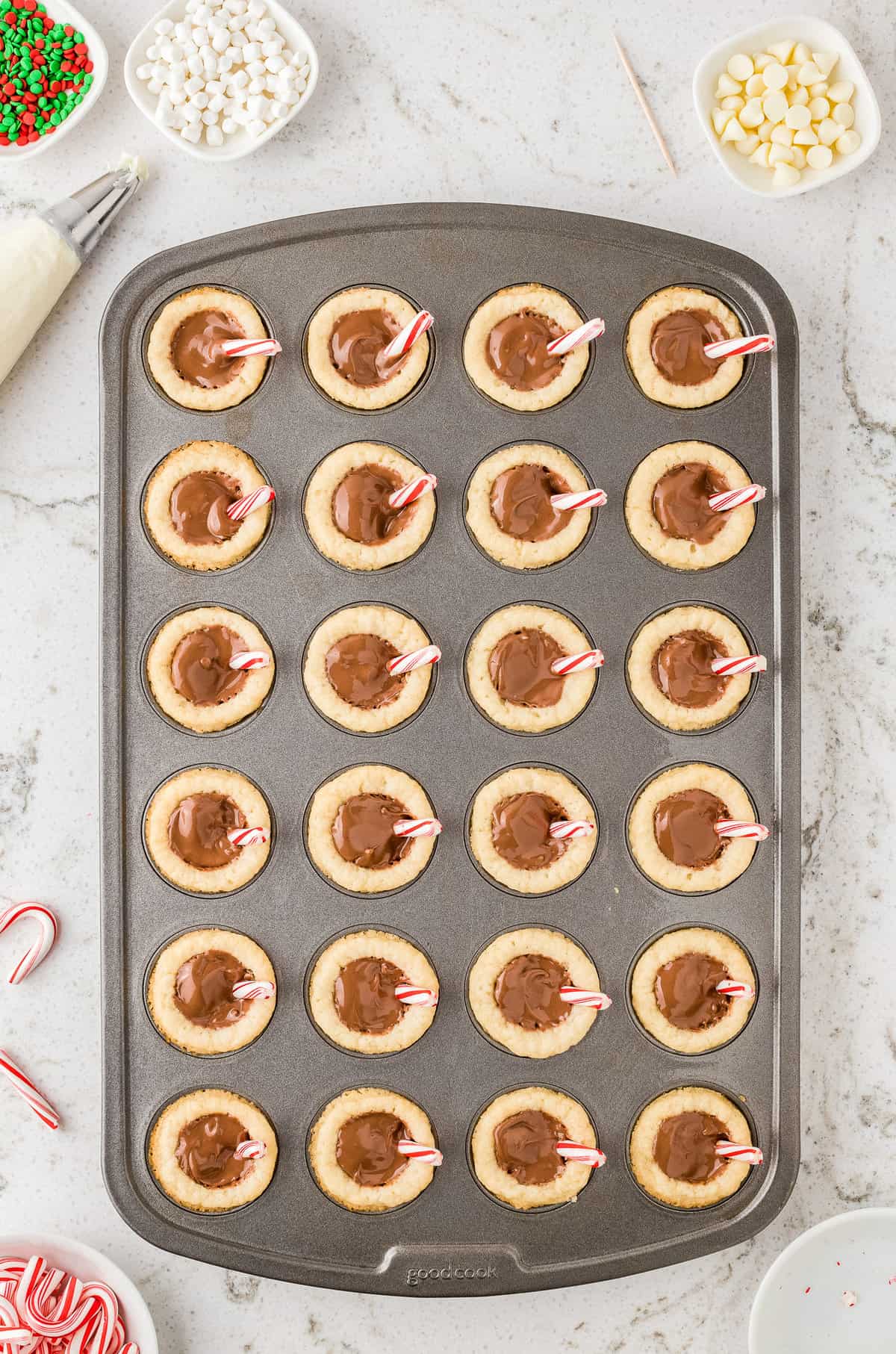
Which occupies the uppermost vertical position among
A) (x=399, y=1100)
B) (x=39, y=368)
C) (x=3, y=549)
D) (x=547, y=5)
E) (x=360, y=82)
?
(x=547, y=5)

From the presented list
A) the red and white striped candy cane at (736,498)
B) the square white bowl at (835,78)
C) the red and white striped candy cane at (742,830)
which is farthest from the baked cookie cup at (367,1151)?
the square white bowl at (835,78)

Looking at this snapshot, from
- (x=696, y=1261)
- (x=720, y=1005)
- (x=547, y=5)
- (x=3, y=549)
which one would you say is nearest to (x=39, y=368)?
(x=3, y=549)

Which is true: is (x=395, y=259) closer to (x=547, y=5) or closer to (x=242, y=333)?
(x=242, y=333)

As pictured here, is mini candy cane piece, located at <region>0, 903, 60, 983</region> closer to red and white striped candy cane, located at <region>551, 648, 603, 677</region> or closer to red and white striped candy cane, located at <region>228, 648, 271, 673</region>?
red and white striped candy cane, located at <region>228, 648, 271, 673</region>

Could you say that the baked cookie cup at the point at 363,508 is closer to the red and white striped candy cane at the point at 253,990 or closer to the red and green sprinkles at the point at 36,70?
the red and white striped candy cane at the point at 253,990

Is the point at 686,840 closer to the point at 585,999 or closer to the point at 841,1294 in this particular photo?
the point at 585,999

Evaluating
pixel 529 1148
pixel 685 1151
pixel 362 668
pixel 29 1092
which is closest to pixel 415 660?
pixel 362 668

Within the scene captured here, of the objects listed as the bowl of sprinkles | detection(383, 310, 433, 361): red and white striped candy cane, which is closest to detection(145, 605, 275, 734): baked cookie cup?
detection(383, 310, 433, 361): red and white striped candy cane
